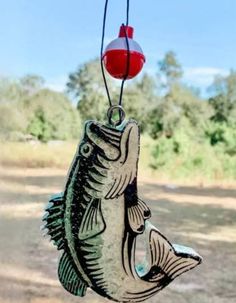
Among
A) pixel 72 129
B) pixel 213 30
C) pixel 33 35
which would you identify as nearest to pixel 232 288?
pixel 72 129

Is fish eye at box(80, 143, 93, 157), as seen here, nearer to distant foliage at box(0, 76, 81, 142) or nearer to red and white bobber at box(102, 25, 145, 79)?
red and white bobber at box(102, 25, 145, 79)

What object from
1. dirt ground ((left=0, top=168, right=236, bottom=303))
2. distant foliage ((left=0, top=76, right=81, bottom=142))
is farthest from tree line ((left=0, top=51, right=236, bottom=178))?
dirt ground ((left=0, top=168, right=236, bottom=303))

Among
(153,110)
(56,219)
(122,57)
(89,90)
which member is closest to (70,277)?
(56,219)

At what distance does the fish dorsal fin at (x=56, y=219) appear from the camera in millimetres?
380

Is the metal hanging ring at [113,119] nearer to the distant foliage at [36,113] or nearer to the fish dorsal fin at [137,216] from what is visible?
the fish dorsal fin at [137,216]

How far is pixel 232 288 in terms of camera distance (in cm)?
163

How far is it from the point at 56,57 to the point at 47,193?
64 centimetres

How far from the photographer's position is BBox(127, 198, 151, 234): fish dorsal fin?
0.38m

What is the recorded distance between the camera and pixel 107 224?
38 centimetres

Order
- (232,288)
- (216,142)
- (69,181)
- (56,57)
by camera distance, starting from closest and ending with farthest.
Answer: (69,181), (56,57), (232,288), (216,142)

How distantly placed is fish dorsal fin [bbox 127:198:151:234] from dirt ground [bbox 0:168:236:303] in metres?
0.70

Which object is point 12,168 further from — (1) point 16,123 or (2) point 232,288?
(2) point 232,288

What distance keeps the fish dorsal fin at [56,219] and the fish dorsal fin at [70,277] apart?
0.01 m

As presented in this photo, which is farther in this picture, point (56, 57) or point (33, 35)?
point (56, 57)
